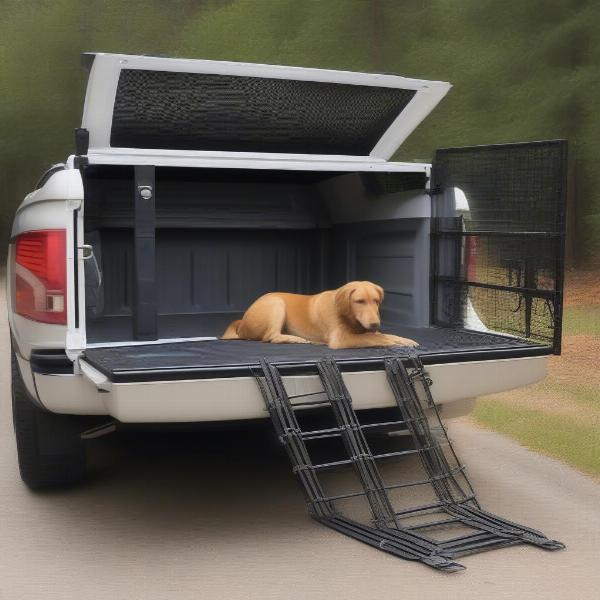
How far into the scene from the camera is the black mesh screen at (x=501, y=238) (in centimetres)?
507

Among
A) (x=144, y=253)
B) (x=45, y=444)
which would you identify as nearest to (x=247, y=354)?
(x=144, y=253)

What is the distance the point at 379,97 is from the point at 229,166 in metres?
1.18

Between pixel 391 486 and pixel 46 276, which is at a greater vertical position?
pixel 46 276

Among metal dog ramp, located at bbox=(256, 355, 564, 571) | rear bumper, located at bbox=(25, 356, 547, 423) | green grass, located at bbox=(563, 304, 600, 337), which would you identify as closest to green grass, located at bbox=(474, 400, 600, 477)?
rear bumper, located at bbox=(25, 356, 547, 423)

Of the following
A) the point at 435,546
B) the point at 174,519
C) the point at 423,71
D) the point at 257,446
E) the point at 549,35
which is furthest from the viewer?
the point at 423,71

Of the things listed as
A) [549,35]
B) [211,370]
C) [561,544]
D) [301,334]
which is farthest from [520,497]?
[549,35]

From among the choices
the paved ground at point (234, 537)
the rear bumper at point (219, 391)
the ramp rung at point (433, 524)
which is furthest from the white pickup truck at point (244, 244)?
the ramp rung at point (433, 524)

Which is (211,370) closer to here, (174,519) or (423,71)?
(174,519)

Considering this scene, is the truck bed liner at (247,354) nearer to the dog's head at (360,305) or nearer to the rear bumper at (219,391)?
the rear bumper at (219,391)

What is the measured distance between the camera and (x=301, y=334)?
561cm

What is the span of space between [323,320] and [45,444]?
5.72 feet

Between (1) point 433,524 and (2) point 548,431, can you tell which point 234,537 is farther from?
(2) point 548,431

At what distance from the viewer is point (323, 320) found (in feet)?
17.9

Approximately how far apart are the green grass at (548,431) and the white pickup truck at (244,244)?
1.02m
